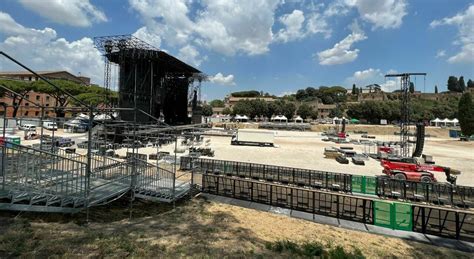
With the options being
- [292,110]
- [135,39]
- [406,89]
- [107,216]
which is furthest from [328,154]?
[292,110]

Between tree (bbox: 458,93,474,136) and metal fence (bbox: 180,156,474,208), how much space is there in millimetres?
62373

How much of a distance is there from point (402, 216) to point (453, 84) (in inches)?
8338

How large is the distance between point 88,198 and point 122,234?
1783 millimetres

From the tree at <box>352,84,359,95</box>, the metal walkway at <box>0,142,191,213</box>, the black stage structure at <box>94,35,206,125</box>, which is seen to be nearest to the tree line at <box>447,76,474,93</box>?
the tree at <box>352,84,359,95</box>

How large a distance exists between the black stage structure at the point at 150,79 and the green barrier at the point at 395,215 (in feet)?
101

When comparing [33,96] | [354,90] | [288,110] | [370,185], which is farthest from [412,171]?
[354,90]

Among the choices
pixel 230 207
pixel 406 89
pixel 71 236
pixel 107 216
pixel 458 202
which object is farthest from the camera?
pixel 406 89

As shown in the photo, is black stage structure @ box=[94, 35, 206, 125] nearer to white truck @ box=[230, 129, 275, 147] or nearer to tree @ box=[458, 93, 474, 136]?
white truck @ box=[230, 129, 275, 147]

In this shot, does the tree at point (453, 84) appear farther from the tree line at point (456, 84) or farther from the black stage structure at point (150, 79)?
the black stage structure at point (150, 79)

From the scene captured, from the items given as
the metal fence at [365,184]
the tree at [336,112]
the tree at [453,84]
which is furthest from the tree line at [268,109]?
the tree at [453,84]

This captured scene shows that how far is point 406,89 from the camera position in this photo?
3381cm

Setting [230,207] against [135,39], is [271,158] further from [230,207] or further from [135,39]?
[135,39]

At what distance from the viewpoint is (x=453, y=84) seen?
571ft

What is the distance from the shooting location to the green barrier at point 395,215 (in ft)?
39.9
